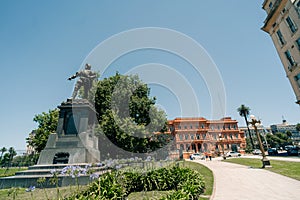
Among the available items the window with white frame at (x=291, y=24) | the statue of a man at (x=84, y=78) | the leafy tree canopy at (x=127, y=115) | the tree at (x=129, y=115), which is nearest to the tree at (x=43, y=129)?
the leafy tree canopy at (x=127, y=115)

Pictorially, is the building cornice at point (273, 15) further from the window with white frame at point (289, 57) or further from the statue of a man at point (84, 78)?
the statue of a man at point (84, 78)

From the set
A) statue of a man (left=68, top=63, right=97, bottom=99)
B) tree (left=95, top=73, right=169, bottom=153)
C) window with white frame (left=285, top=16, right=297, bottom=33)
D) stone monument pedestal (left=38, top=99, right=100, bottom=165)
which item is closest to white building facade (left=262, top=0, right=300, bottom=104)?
window with white frame (left=285, top=16, right=297, bottom=33)

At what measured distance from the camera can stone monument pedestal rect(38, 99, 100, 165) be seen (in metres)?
10.5

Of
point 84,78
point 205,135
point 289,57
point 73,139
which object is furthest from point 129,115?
point 205,135

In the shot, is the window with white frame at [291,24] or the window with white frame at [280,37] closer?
the window with white frame at [291,24]

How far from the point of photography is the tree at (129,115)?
715 inches

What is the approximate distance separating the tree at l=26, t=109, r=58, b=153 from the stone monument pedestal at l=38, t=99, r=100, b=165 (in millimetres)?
12104

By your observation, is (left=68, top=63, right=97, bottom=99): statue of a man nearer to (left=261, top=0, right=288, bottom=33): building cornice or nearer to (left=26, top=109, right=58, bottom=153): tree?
(left=26, top=109, right=58, bottom=153): tree

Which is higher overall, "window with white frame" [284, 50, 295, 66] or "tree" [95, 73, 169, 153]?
"window with white frame" [284, 50, 295, 66]

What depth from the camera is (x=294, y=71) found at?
22047 millimetres

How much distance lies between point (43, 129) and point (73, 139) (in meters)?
16.5

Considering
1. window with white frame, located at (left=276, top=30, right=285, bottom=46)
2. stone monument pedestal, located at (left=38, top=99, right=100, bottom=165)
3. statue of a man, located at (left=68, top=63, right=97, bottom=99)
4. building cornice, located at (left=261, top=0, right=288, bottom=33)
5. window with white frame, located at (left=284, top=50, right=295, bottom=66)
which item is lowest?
stone monument pedestal, located at (left=38, top=99, right=100, bottom=165)

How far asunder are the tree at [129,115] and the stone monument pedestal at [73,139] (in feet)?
16.1

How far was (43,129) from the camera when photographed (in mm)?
23844
